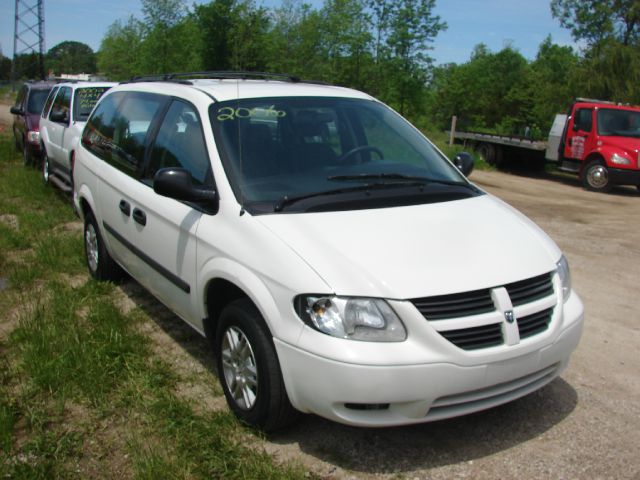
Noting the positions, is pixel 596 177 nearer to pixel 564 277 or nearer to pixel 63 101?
pixel 63 101

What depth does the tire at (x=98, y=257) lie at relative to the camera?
573cm

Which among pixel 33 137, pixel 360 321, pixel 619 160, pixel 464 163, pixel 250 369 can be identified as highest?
pixel 464 163

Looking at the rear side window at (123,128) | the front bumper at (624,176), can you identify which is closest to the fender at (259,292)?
the rear side window at (123,128)

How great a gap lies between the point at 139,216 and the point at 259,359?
176 centimetres

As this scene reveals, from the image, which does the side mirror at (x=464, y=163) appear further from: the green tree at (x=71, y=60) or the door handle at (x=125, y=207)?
the green tree at (x=71, y=60)

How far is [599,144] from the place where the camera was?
49.5 feet

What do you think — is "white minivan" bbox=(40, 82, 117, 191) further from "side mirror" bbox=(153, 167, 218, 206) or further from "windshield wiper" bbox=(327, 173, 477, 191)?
"windshield wiper" bbox=(327, 173, 477, 191)

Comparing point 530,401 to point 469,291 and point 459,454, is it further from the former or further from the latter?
point 469,291

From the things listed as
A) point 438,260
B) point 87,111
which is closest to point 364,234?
point 438,260

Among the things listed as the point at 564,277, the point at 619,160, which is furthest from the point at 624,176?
the point at 564,277

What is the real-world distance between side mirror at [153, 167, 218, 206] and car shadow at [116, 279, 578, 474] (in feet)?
4.34

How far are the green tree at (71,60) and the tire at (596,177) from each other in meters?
80.8

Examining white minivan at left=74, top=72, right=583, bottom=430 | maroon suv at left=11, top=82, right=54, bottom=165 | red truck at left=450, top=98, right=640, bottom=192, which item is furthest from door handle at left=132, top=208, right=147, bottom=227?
red truck at left=450, top=98, right=640, bottom=192

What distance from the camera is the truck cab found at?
14.5 meters
